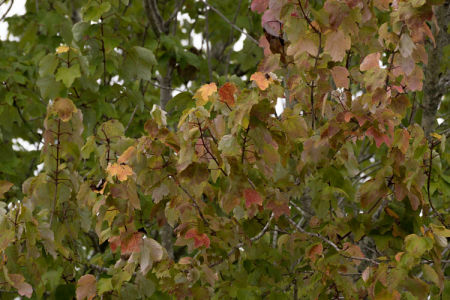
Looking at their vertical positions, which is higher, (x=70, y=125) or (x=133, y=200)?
(x=70, y=125)

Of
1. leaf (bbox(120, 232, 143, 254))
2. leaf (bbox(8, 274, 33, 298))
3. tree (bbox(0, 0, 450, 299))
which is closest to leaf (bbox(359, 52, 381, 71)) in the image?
tree (bbox(0, 0, 450, 299))

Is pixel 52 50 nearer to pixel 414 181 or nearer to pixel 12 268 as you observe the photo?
pixel 12 268

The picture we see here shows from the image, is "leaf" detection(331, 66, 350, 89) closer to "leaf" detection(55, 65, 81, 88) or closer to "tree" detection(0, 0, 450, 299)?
"tree" detection(0, 0, 450, 299)

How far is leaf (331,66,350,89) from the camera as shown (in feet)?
9.26

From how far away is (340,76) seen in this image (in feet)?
9.31

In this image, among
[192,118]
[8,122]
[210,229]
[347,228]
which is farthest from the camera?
[8,122]

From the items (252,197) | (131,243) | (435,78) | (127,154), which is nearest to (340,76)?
(252,197)

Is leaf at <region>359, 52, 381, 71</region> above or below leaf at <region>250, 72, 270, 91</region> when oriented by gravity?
below

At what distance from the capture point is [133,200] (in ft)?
8.99

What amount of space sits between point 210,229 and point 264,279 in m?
0.95

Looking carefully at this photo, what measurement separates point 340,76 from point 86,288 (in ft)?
4.73

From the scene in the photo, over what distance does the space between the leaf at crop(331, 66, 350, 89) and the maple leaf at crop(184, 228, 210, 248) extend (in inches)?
34.1

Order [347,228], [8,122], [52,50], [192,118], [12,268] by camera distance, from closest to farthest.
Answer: [192,118] → [12,268] → [347,228] → [8,122] → [52,50]

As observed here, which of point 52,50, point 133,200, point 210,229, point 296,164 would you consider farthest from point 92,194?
point 52,50
